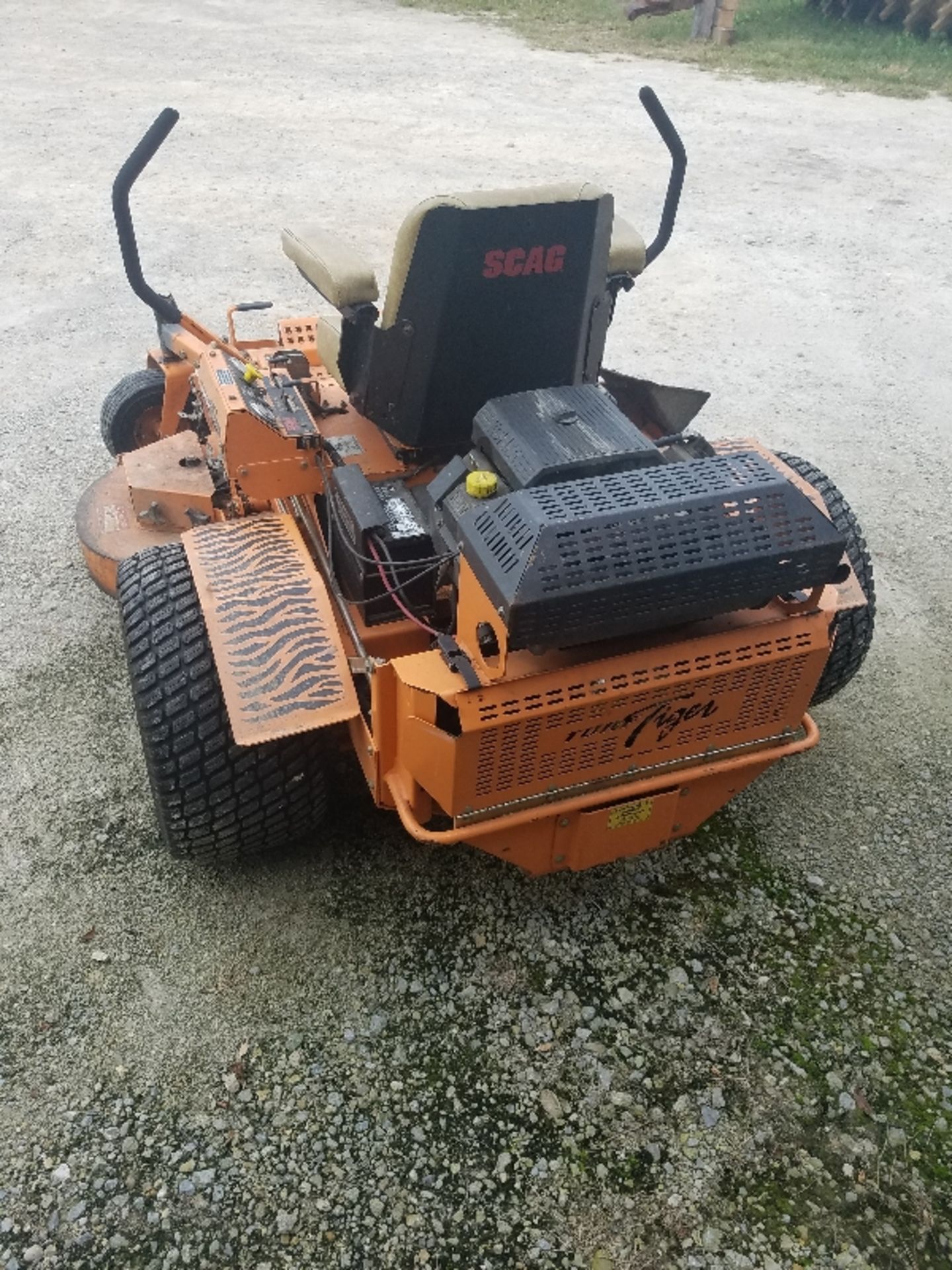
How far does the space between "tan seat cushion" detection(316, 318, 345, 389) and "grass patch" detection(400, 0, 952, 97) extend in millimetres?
10683

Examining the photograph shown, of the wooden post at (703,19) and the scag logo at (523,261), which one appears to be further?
the wooden post at (703,19)

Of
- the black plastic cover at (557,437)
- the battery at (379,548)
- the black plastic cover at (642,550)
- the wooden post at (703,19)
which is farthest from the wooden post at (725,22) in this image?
the black plastic cover at (642,550)

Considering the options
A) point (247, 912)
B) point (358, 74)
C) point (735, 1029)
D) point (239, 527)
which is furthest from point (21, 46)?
point (735, 1029)

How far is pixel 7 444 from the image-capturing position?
5.25 meters

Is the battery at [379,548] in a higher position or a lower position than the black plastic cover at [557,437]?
lower

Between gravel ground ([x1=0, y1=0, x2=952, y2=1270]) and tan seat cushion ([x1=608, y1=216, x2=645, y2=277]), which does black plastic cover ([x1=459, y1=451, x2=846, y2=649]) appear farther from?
tan seat cushion ([x1=608, y1=216, x2=645, y2=277])

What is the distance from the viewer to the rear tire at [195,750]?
2.80m

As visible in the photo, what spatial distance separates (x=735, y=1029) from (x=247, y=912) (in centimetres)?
Answer: 143

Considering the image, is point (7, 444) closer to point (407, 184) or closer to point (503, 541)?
point (503, 541)

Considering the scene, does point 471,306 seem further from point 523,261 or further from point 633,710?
point 633,710

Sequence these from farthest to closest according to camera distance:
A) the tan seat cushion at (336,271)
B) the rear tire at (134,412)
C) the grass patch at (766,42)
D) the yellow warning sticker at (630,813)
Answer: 1. the grass patch at (766,42)
2. the rear tire at (134,412)
3. the tan seat cushion at (336,271)
4. the yellow warning sticker at (630,813)

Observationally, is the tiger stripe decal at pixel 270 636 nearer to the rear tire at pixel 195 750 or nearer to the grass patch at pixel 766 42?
the rear tire at pixel 195 750

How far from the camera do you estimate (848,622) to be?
3.34 metres

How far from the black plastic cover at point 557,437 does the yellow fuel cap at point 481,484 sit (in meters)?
0.06
